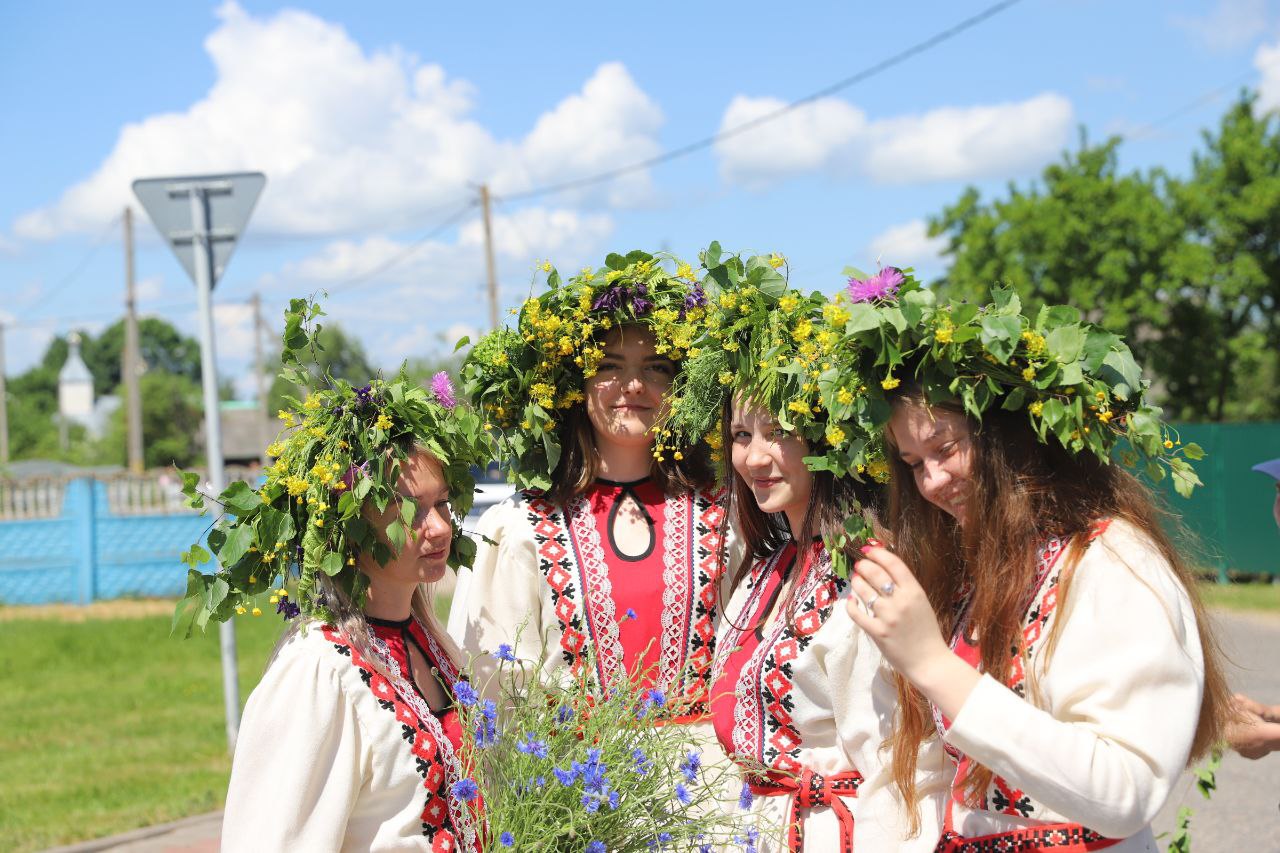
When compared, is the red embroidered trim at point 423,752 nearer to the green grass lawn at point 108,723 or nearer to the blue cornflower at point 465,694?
the blue cornflower at point 465,694

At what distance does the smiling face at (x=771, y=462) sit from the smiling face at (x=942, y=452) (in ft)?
2.04

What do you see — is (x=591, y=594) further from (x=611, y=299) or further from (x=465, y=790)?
(x=465, y=790)

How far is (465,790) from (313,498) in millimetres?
633

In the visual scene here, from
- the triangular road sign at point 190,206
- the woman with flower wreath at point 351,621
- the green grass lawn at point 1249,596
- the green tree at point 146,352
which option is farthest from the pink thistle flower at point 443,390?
the green tree at point 146,352

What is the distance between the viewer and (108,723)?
820cm

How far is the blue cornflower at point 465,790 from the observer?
83.5 inches

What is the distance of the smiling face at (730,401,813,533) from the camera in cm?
279

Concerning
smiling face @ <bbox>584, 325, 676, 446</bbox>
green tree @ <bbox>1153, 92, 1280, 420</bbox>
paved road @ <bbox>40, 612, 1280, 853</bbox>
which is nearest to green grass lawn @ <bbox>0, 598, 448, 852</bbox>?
paved road @ <bbox>40, 612, 1280, 853</bbox>

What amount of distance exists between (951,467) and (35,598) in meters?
14.8

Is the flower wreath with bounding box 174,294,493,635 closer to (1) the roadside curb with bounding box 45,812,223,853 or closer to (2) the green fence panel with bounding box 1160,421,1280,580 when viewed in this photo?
(1) the roadside curb with bounding box 45,812,223,853

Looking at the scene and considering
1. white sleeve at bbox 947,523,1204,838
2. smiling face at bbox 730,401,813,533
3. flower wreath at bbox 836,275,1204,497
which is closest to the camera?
white sleeve at bbox 947,523,1204,838

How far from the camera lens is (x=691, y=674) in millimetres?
3162

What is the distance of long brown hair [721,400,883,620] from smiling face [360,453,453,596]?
783mm

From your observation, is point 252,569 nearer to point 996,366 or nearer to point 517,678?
point 517,678
